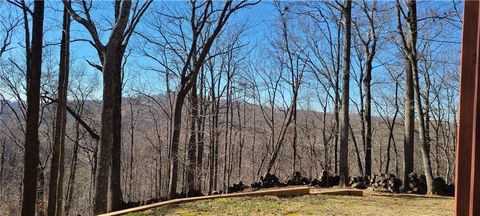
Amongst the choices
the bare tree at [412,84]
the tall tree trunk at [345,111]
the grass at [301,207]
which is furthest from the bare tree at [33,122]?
the bare tree at [412,84]

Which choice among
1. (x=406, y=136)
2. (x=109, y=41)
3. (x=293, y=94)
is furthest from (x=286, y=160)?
(x=109, y=41)

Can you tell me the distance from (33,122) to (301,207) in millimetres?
6129

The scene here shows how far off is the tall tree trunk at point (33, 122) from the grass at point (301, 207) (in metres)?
4.73

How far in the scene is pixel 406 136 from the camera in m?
7.35

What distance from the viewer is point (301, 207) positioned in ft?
13.9

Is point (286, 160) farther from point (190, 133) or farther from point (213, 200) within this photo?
point (213, 200)

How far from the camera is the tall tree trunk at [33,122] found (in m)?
7.15

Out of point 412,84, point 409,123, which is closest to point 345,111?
point 409,123

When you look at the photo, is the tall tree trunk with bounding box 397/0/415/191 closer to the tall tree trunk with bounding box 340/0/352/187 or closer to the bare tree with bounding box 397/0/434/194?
the bare tree with bounding box 397/0/434/194

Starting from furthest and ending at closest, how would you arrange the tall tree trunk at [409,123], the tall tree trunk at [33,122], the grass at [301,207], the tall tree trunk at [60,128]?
the tall tree trunk at [60,128], the tall tree trunk at [409,123], the tall tree trunk at [33,122], the grass at [301,207]

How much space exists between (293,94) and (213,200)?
11.1 metres

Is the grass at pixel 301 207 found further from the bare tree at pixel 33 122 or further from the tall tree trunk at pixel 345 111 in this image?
the bare tree at pixel 33 122

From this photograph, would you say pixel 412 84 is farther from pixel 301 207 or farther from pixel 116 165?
pixel 116 165

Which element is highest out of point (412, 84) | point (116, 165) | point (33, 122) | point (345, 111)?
point (412, 84)
